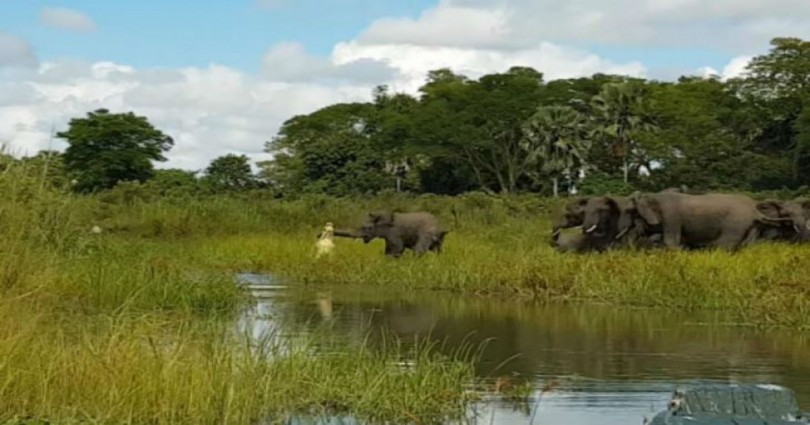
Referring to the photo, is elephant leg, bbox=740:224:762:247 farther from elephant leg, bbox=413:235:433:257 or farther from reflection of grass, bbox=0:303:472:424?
reflection of grass, bbox=0:303:472:424

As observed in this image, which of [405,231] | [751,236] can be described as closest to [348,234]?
[405,231]

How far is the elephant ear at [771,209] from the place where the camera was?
859 inches

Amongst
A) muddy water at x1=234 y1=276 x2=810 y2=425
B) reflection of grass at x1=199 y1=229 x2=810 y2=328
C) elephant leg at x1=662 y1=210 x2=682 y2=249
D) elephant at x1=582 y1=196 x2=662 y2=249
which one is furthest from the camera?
elephant at x1=582 y1=196 x2=662 y2=249

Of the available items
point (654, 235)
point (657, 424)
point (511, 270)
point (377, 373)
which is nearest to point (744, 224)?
point (654, 235)

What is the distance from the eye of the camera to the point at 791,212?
21594 mm

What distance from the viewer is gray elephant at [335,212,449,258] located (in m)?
23.2

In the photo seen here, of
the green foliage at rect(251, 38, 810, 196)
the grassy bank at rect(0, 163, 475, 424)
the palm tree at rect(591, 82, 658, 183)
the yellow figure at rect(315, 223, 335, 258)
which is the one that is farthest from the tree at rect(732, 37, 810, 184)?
the grassy bank at rect(0, 163, 475, 424)

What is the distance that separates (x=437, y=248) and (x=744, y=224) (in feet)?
17.8

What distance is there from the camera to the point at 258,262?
2345 centimetres

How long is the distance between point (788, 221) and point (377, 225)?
7209mm

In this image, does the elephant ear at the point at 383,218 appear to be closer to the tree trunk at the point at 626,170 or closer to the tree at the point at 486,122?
the tree trunk at the point at 626,170

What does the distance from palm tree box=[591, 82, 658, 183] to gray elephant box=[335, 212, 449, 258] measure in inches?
1099

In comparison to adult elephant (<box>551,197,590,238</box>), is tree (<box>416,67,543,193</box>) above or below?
above

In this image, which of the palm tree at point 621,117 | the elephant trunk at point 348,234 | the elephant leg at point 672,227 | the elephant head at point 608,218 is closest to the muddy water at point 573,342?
the elephant head at point 608,218
